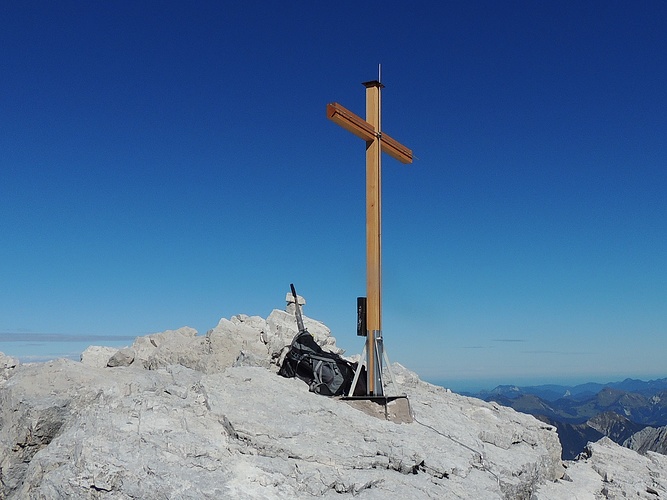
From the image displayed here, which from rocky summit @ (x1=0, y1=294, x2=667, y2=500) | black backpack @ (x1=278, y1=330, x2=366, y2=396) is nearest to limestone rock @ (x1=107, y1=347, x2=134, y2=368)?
rocky summit @ (x1=0, y1=294, x2=667, y2=500)

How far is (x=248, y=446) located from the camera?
950 cm

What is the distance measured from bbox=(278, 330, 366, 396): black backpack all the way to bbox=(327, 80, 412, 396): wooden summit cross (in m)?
0.60

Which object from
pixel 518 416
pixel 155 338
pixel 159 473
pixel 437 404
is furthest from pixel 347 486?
pixel 155 338

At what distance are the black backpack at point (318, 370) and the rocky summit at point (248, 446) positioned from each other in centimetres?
59

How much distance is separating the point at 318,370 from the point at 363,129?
5.84 m

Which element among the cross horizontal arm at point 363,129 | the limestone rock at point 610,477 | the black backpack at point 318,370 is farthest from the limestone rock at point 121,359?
the limestone rock at point 610,477

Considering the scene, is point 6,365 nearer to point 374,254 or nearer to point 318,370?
point 318,370

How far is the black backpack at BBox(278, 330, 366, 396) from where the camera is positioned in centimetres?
1330

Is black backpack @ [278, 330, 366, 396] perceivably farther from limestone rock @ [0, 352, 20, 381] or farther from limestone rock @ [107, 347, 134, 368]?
limestone rock @ [0, 352, 20, 381]

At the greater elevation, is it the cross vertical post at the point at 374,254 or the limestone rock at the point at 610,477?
the cross vertical post at the point at 374,254

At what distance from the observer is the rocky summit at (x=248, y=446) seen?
335 inches

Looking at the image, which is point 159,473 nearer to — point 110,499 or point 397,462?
point 110,499

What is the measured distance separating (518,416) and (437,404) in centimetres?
318

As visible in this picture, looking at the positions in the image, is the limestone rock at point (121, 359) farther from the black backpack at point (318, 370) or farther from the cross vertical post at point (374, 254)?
the cross vertical post at point (374, 254)
